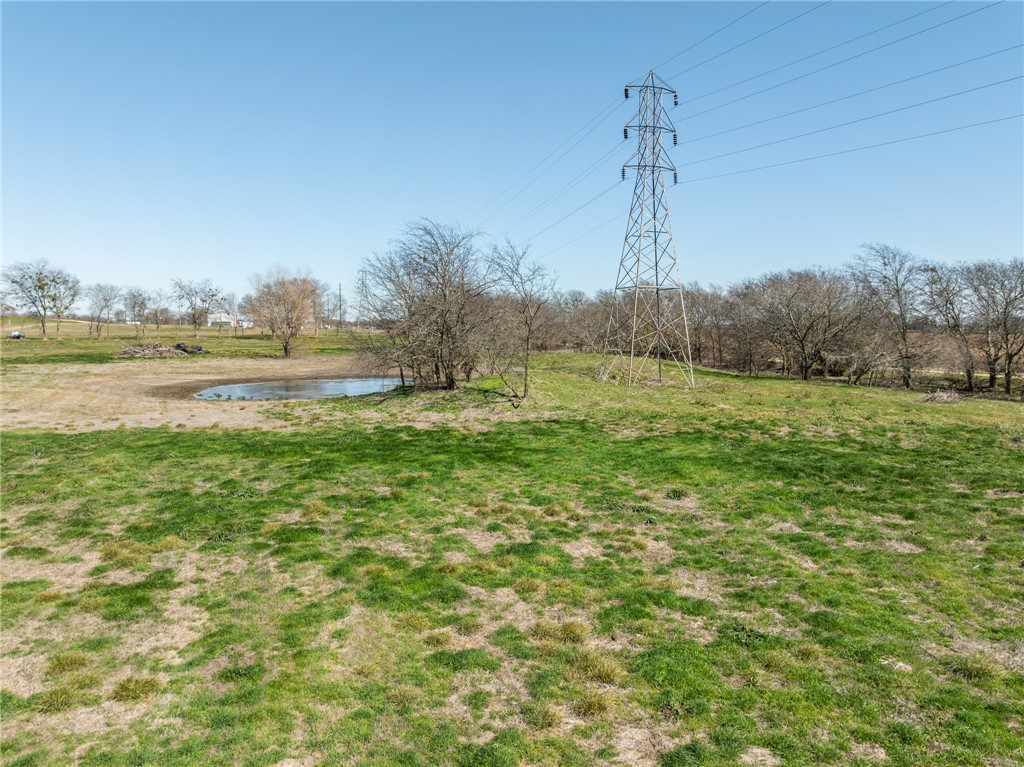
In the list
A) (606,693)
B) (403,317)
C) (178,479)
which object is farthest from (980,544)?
(403,317)

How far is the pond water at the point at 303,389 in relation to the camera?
31695mm

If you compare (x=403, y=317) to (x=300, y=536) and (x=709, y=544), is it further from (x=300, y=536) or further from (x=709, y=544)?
(x=709, y=544)

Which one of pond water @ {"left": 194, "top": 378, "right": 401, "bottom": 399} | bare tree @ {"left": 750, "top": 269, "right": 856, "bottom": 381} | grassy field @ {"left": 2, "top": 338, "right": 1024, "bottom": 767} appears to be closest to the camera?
grassy field @ {"left": 2, "top": 338, "right": 1024, "bottom": 767}

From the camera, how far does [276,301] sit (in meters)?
60.9

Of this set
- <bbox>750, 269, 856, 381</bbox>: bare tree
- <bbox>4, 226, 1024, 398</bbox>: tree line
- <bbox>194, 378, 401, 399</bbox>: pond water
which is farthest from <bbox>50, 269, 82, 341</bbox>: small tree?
<bbox>750, 269, 856, 381</bbox>: bare tree

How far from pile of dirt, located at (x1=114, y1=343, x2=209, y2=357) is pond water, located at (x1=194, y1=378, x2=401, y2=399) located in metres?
22.3

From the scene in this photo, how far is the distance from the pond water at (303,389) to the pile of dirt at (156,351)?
73.2ft

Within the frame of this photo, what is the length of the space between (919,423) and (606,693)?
17842mm

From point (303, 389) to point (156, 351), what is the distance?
1133 inches

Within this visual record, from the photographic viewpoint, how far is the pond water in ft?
104

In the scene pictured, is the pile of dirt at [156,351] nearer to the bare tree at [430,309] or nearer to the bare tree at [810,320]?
the bare tree at [430,309]

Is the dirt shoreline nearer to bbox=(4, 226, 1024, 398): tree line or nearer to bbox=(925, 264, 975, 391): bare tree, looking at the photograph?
bbox=(4, 226, 1024, 398): tree line

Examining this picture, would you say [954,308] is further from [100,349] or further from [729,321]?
[100,349]

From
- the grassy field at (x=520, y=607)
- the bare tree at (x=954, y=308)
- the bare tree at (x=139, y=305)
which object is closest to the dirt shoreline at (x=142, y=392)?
the grassy field at (x=520, y=607)
